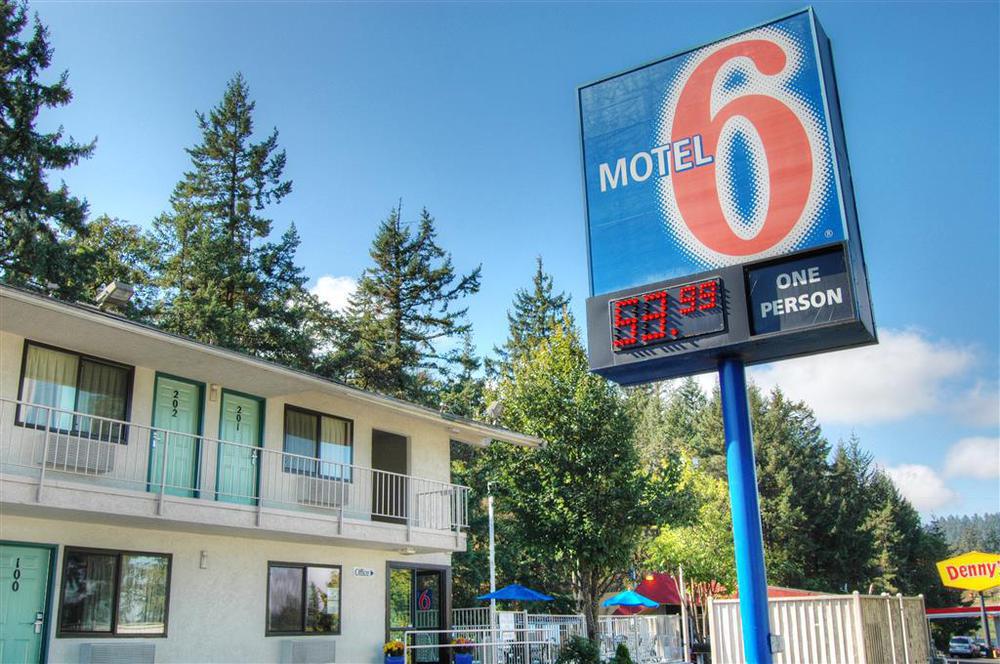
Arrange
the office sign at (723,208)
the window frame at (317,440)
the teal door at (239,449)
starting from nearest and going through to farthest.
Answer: the office sign at (723,208) → the teal door at (239,449) → the window frame at (317,440)

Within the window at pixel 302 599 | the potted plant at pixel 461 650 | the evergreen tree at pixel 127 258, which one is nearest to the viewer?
the window at pixel 302 599

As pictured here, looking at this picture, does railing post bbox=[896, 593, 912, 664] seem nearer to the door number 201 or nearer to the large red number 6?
the large red number 6

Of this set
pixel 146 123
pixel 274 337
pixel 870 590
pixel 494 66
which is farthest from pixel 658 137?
pixel 870 590

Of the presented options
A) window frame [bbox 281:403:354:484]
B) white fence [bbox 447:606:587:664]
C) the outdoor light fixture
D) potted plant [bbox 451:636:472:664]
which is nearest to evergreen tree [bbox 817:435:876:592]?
white fence [bbox 447:606:587:664]

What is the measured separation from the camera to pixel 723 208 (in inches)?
498

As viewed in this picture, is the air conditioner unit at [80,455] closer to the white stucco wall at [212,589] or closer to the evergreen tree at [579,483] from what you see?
the white stucco wall at [212,589]

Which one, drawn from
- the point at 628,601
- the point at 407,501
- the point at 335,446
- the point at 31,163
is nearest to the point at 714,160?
the point at 407,501

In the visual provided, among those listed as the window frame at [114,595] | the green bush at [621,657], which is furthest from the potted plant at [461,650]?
the window frame at [114,595]

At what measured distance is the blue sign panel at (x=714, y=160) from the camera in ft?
40.0

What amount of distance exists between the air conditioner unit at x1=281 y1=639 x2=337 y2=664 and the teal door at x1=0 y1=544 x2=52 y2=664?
4.80 metres

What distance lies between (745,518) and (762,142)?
5575mm

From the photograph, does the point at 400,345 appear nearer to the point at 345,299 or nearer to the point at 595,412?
the point at 345,299

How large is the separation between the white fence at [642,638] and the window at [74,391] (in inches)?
665

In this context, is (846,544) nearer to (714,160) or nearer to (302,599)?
(302,599)
